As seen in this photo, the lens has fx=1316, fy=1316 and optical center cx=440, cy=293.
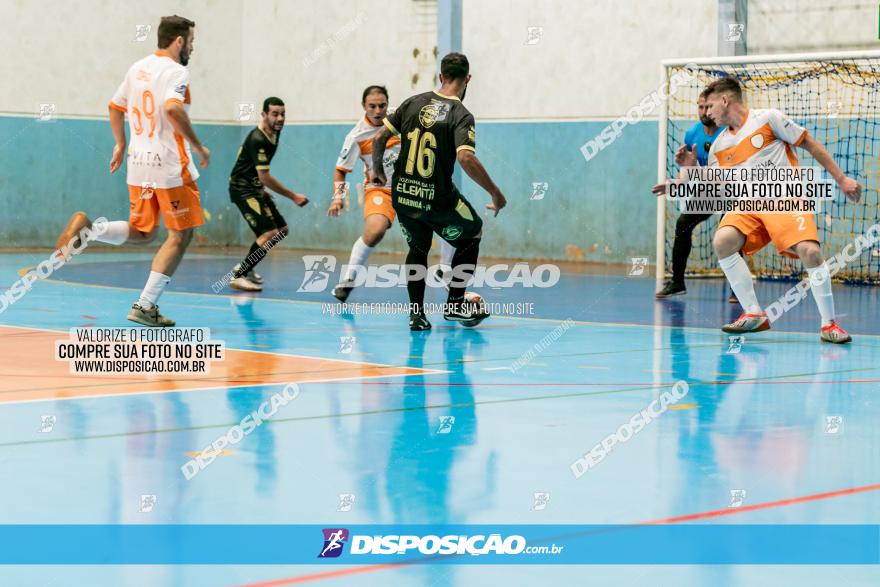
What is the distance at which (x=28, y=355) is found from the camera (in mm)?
8109

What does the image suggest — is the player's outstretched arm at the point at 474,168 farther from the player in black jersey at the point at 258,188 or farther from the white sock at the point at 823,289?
the player in black jersey at the point at 258,188

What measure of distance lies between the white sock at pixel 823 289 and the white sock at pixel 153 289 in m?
4.58

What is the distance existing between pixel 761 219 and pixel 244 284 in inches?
231

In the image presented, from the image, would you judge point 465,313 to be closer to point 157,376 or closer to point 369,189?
point 369,189

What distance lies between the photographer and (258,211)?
46.1 ft

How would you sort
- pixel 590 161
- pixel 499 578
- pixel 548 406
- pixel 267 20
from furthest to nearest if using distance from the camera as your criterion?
pixel 267 20 → pixel 590 161 → pixel 548 406 → pixel 499 578

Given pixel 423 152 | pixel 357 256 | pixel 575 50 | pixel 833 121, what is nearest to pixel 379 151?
pixel 423 152

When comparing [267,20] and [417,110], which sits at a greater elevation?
[267,20]

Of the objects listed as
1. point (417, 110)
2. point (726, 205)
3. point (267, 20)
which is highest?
point (267, 20)

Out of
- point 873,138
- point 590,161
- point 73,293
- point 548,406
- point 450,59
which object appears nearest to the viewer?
point 548,406

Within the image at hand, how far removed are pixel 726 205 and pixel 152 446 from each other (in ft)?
22.4

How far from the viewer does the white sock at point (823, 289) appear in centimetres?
934

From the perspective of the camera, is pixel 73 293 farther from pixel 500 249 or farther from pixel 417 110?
pixel 500 249

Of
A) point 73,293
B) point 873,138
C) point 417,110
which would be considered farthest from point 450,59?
point 873,138
